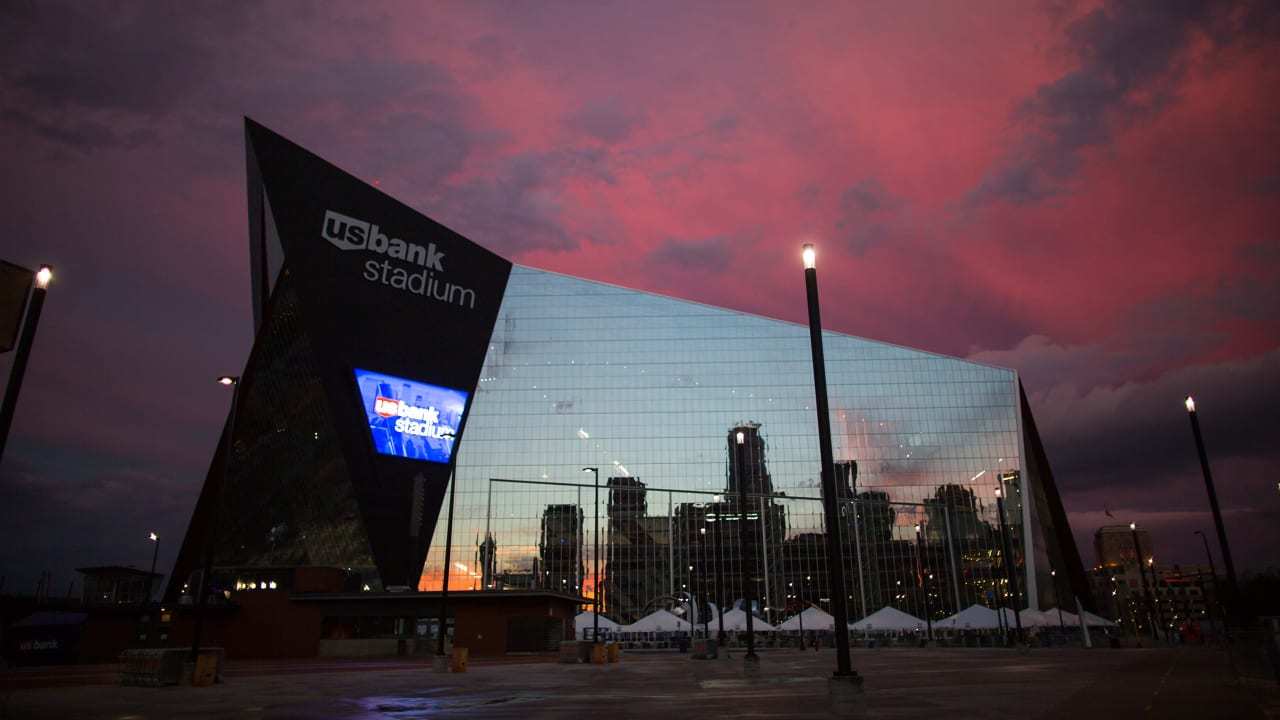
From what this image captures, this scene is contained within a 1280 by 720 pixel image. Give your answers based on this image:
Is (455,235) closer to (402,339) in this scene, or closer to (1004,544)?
(402,339)

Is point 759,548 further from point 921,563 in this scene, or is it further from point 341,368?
point 341,368

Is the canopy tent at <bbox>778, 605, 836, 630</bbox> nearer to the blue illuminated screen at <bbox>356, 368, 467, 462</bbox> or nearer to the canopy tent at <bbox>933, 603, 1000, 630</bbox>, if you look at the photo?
the canopy tent at <bbox>933, 603, 1000, 630</bbox>

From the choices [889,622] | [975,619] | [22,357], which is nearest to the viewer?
[22,357]

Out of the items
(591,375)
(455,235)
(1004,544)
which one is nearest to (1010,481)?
(1004,544)

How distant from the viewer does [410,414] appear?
68.6 metres

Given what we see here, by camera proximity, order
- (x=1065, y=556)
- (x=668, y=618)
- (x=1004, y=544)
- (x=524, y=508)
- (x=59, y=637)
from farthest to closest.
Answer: (x=1065, y=556) → (x=524, y=508) → (x=1004, y=544) → (x=668, y=618) → (x=59, y=637)

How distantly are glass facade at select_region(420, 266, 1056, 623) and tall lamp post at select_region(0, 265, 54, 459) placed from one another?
71.0m

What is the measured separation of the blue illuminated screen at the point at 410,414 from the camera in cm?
6481

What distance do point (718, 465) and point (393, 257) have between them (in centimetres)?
4163

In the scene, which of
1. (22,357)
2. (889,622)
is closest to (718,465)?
(889,622)

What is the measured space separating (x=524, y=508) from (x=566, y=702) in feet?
226

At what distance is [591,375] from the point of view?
88.7 metres

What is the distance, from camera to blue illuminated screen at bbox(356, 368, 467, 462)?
213ft

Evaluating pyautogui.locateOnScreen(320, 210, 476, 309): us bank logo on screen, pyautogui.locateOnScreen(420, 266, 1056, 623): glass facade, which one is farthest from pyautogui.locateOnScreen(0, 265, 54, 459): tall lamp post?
pyautogui.locateOnScreen(420, 266, 1056, 623): glass facade
